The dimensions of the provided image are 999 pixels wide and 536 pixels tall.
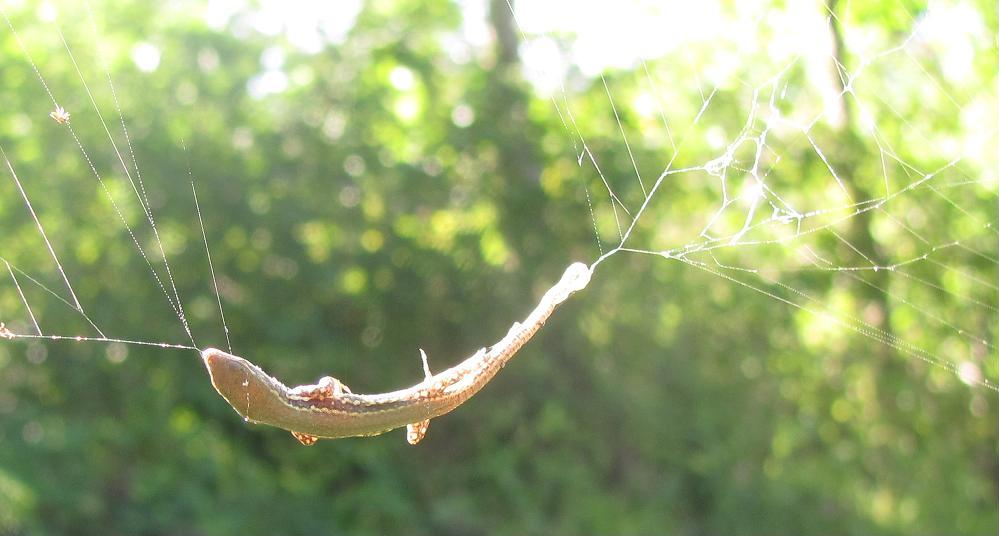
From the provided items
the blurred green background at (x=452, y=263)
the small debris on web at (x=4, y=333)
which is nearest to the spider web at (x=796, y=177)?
the blurred green background at (x=452, y=263)

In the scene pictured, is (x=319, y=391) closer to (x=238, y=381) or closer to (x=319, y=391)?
(x=319, y=391)

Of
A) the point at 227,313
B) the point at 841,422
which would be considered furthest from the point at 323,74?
the point at 841,422

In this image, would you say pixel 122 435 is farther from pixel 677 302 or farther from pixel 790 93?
pixel 790 93

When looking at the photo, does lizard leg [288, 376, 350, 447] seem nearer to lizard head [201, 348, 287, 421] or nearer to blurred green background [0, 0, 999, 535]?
lizard head [201, 348, 287, 421]

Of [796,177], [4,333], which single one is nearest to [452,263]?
[796,177]

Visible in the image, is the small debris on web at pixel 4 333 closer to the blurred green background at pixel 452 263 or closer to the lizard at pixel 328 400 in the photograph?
the lizard at pixel 328 400

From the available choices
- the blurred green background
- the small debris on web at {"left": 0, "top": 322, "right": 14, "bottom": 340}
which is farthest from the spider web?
the small debris on web at {"left": 0, "top": 322, "right": 14, "bottom": 340}

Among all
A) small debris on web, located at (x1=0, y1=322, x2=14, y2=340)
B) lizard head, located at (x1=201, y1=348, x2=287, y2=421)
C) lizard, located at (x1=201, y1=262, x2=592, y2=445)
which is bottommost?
lizard, located at (x1=201, y1=262, x2=592, y2=445)
